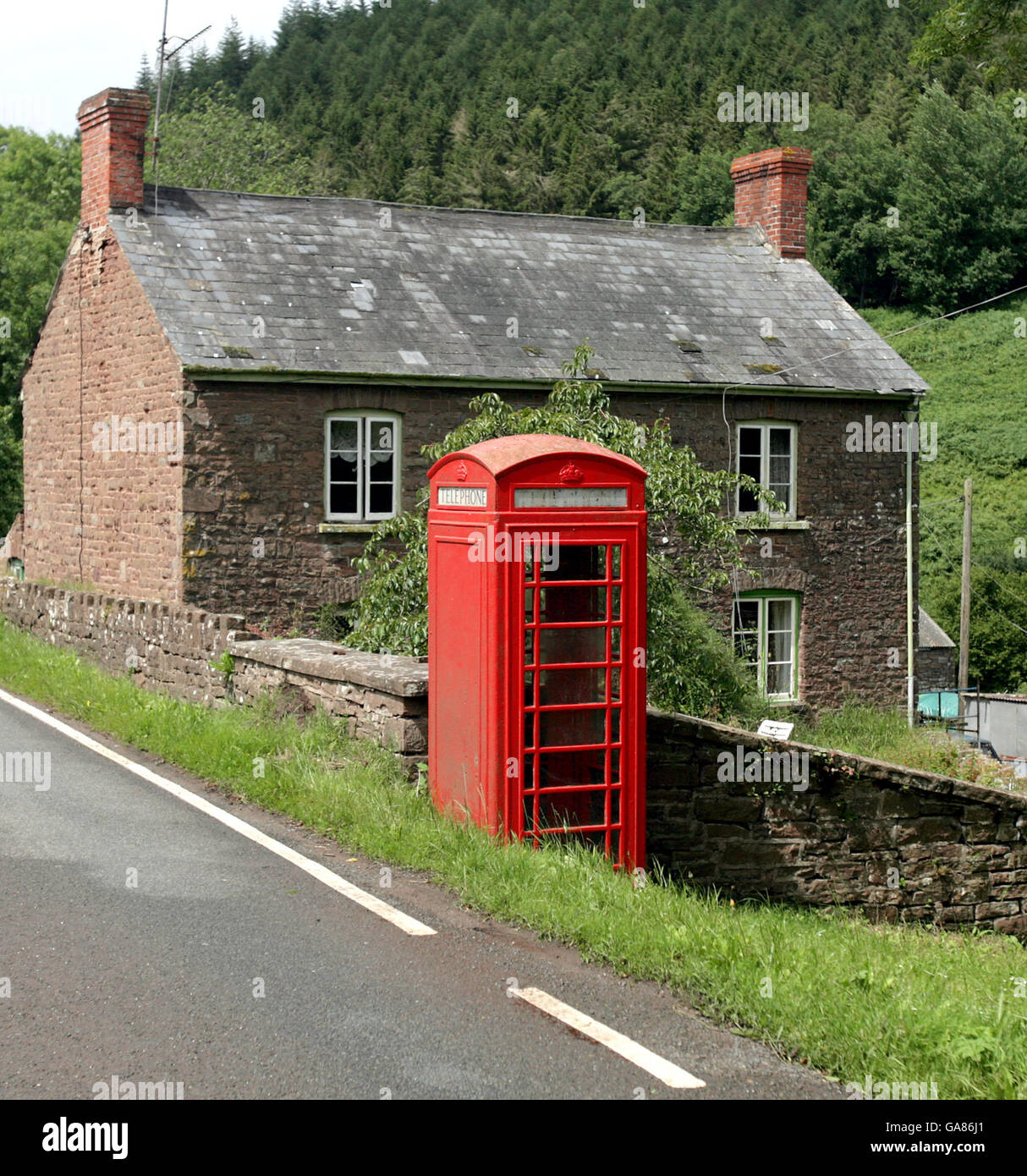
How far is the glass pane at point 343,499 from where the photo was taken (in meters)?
18.6

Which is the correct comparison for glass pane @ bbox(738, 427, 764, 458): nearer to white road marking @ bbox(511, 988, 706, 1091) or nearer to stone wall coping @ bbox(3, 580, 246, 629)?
stone wall coping @ bbox(3, 580, 246, 629)

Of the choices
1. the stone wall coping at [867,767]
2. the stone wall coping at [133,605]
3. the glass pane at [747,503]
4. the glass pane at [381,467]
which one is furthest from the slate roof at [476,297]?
the stone wall coping at [867,767]

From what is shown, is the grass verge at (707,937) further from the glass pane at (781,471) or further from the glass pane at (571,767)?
the glass pane at (781,471)

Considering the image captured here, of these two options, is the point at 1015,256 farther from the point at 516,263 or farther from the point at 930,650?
the point at 516,263

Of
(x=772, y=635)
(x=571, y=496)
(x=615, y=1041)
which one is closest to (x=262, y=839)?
(x=571, y=496)

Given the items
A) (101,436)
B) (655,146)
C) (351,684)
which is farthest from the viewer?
(655,146)

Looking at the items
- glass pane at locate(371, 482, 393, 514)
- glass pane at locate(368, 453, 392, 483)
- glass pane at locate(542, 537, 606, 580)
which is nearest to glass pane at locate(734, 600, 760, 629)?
glass pane at locate(371, 482, 393, 514)

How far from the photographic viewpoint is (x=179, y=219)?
19750 mm

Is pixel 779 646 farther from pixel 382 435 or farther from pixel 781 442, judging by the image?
pixel 382 435

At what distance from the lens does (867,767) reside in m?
10.6

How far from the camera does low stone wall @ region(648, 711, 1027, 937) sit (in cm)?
990

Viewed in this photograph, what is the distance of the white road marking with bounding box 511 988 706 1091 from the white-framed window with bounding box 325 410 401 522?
1347cm

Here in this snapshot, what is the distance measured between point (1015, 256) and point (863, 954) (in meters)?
58.2

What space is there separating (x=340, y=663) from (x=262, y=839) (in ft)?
6.32
